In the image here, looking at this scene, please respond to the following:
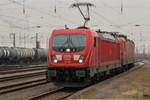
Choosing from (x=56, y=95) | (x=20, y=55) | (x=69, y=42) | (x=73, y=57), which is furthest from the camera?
(x=20, y=55)

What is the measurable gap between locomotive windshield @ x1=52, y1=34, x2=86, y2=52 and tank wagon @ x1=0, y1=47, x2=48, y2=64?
27.6m

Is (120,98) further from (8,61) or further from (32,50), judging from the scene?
(32,50)

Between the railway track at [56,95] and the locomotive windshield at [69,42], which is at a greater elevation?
the locomotive windshield at [69,42]

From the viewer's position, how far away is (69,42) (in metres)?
15.6

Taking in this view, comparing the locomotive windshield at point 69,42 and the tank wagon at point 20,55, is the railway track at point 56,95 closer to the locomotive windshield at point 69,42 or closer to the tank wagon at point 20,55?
the locomotive windshield at point 69,42

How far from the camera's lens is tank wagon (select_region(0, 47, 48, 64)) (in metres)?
43.1

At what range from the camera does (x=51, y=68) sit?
1520cm

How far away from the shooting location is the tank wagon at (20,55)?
4307 centimetres

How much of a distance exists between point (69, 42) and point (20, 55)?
108 ft

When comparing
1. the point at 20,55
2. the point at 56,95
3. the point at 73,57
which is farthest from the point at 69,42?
the point at 20,55

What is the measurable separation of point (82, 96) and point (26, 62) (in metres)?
41.2

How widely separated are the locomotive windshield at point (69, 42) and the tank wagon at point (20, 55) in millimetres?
27627

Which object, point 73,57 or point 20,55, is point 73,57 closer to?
point 73,57

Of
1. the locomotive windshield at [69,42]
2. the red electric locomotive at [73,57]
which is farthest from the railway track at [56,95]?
the locomotive windshield at [69,42]
